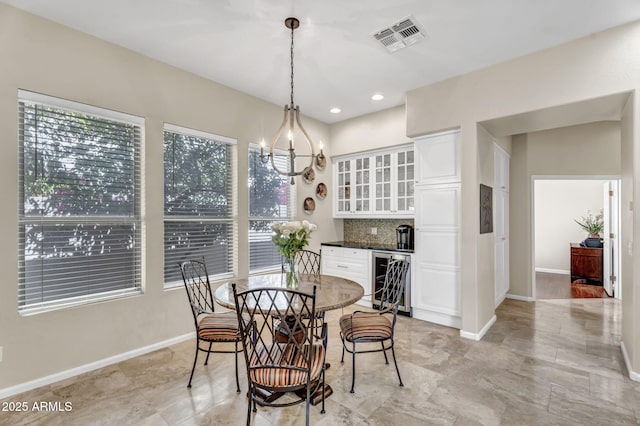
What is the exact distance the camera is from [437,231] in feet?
12.6

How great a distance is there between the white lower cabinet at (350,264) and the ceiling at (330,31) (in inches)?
95.2

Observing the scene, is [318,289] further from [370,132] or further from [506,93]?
[370,132]

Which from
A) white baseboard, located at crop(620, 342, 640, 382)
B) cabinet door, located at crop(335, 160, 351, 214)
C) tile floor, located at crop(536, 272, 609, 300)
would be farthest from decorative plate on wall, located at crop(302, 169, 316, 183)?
tile floor, located at crop(536, 272, 609, 300)

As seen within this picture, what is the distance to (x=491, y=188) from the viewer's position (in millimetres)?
4004

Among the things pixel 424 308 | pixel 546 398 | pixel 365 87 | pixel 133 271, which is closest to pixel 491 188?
pixel 424 308

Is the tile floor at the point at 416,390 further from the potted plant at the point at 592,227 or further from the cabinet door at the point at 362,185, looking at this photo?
the potted plant at the point at 592,227

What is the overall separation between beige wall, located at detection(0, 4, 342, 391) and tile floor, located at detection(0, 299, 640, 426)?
247mm

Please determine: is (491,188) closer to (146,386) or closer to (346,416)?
(346,416)

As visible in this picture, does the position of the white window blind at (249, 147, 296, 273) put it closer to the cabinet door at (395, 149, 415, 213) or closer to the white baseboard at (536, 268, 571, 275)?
the cabinet door at (395, 149, 415, 213)

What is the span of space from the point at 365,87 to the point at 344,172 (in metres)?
1.66

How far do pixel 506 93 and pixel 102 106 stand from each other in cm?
388

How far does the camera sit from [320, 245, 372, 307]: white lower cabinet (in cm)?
455

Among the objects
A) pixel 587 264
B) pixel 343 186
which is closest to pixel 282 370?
pixel 343 186

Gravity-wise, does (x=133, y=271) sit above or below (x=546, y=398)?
above
